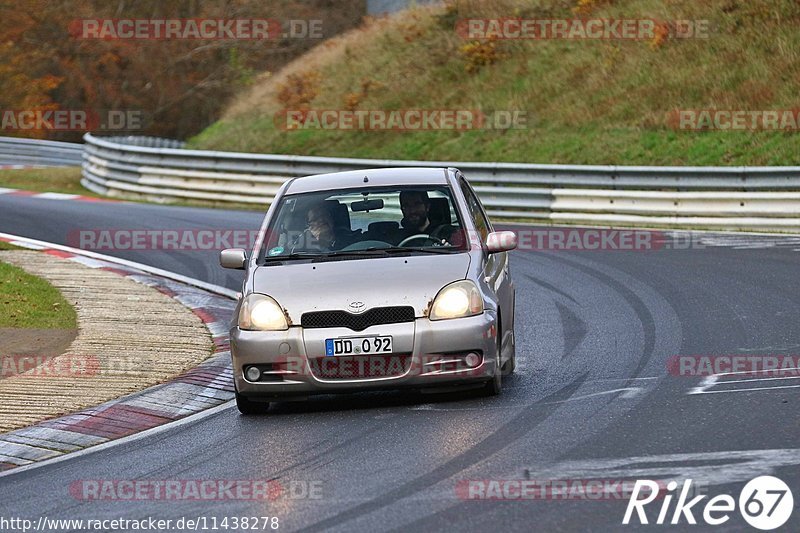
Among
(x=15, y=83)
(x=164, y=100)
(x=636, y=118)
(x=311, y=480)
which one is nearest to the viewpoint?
(x=311, y=480)

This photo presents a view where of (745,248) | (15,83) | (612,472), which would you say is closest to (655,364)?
(612,472)

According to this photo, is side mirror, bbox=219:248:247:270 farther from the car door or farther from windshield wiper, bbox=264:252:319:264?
the car door

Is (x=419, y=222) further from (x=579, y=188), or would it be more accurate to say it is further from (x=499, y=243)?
(x=579, y=188)

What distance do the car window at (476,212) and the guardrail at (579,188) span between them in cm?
1040

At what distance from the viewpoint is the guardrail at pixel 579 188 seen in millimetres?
20656

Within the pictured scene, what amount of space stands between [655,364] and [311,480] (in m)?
3.97

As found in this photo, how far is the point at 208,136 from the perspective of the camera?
128ft

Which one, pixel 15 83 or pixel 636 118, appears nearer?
pixel 636 118

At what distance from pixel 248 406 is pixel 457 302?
1.67 m

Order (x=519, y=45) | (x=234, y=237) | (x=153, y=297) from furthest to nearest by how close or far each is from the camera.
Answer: (x=519, y=45), (x=234, y=237), (x=153, y=297)

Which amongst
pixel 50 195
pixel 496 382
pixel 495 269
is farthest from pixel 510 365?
pixel 50 195

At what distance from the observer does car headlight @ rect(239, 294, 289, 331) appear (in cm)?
915

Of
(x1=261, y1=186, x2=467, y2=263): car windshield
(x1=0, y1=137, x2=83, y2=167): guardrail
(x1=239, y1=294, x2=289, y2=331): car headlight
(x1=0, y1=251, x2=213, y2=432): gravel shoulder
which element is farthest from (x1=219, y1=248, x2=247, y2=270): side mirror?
(x1=0, y1=137, x2=83, y2=167): guardrail

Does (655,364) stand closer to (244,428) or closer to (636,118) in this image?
(244,428)
